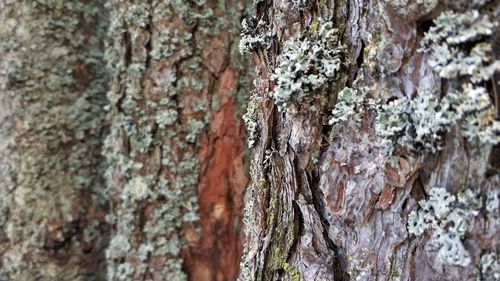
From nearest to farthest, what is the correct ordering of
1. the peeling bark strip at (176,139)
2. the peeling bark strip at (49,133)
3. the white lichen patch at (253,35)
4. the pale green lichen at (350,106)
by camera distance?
1. the pale green lichen at (350,106)
2. the white lichen patch at (253,35)
3. the peeling bark strip at (176,139)
4. the peeling bark strip at (49,133)

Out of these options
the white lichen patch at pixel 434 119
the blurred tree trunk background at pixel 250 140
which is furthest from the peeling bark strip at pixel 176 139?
the white lichen patch at pixel 434 119

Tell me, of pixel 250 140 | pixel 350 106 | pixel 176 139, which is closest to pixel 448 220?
pixel 350 106

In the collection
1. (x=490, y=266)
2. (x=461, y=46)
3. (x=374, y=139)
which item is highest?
(x=461, y=46)

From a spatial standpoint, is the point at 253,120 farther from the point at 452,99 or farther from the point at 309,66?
the point at 452,99

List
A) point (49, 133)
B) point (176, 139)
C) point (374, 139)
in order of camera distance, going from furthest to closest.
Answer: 1. point (49, 133)
2. point (176, 139)
3. point (374, 139)

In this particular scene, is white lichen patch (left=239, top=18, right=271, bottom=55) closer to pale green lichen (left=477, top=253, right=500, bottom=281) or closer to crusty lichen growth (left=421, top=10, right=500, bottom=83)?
crusty lichen growth (left=421, top=10, right=500, bottom=83)

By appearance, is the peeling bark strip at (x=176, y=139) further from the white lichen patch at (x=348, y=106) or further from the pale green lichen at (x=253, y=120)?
the white lichen patch at (x=348, y=106)

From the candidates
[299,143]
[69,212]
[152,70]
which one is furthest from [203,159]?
[299,143]
